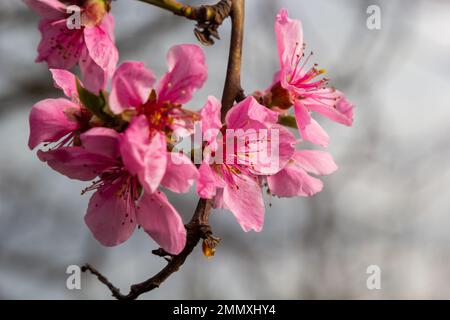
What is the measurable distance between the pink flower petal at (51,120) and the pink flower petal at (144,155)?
9.5 inches

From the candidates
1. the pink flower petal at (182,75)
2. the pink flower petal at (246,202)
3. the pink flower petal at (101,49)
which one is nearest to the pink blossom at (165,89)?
the pink flower petal at (182,75)

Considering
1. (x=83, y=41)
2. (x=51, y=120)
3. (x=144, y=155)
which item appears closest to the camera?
(x=144, y=155)

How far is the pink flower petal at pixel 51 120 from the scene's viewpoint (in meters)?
1.18

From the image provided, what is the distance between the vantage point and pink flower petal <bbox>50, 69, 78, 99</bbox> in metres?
1.25

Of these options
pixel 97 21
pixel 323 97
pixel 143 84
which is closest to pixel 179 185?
pixel 143 84

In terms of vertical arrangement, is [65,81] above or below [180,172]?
above

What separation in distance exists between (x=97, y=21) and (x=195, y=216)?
1.61 ft

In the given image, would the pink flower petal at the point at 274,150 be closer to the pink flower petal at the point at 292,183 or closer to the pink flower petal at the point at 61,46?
the pink flower petal at the point at 292,183

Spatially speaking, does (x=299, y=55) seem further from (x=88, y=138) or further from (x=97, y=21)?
(x=88, y=138)

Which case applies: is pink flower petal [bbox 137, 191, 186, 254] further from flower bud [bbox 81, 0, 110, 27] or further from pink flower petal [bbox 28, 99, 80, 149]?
flower bud [bbox 81, 0, 110, 27]

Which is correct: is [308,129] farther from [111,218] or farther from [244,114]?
[111,218]

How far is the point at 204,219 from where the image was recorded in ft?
3.76

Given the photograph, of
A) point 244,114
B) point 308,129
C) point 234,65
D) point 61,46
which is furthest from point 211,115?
point 61,46

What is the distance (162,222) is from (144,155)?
0.20 meters
